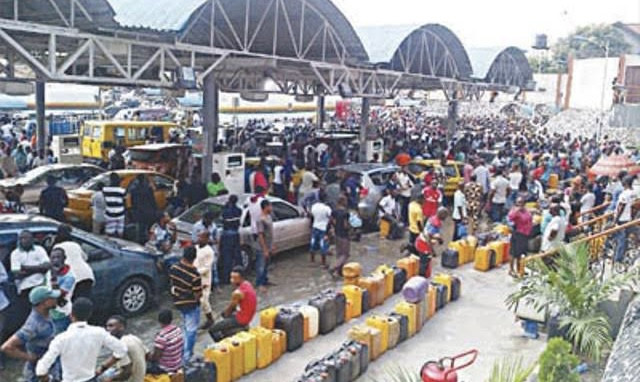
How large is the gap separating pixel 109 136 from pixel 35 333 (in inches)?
651

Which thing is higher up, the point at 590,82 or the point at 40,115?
the point at 590,82

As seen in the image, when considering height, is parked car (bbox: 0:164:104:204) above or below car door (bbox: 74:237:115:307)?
above

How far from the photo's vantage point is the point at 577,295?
7539 mm

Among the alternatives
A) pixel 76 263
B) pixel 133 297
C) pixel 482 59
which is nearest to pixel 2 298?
pixel 76 263

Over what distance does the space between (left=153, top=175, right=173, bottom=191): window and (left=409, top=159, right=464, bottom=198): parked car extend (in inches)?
261

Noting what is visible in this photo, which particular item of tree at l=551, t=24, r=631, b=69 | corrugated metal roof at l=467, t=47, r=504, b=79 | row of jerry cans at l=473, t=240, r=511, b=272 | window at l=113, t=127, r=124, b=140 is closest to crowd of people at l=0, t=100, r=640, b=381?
row of jerry cans at l=473, t=240, r=511, b=272

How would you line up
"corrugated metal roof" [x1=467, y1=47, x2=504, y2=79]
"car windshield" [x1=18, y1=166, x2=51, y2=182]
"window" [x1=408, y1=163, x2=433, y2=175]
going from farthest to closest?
1. "corrugated metal roof" [x1=467, y1=47, x2=504, y2=79]
2. "window" [x1=408, y1=163, x2=433, y2=175]
3. "car windshield" [x1=18, y1=166, x2=51, y2=182]

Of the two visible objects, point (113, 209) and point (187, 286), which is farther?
point (113, 209)

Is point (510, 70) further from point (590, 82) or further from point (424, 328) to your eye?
point (424, 328)

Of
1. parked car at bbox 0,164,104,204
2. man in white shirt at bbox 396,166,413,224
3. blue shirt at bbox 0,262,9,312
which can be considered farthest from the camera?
man in white shirt at bbox 396,166,413,224

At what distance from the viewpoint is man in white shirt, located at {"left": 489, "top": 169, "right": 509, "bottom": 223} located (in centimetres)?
1486

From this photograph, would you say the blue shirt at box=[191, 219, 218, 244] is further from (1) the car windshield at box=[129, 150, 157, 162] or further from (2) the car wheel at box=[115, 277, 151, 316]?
(1) the car windshield at box=[129, 150, 157, 162]

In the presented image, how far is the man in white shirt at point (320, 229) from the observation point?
11.4m

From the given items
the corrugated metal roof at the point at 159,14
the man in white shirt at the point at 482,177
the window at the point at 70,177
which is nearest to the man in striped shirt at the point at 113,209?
the corrugated metal roof at the point at 159,14
